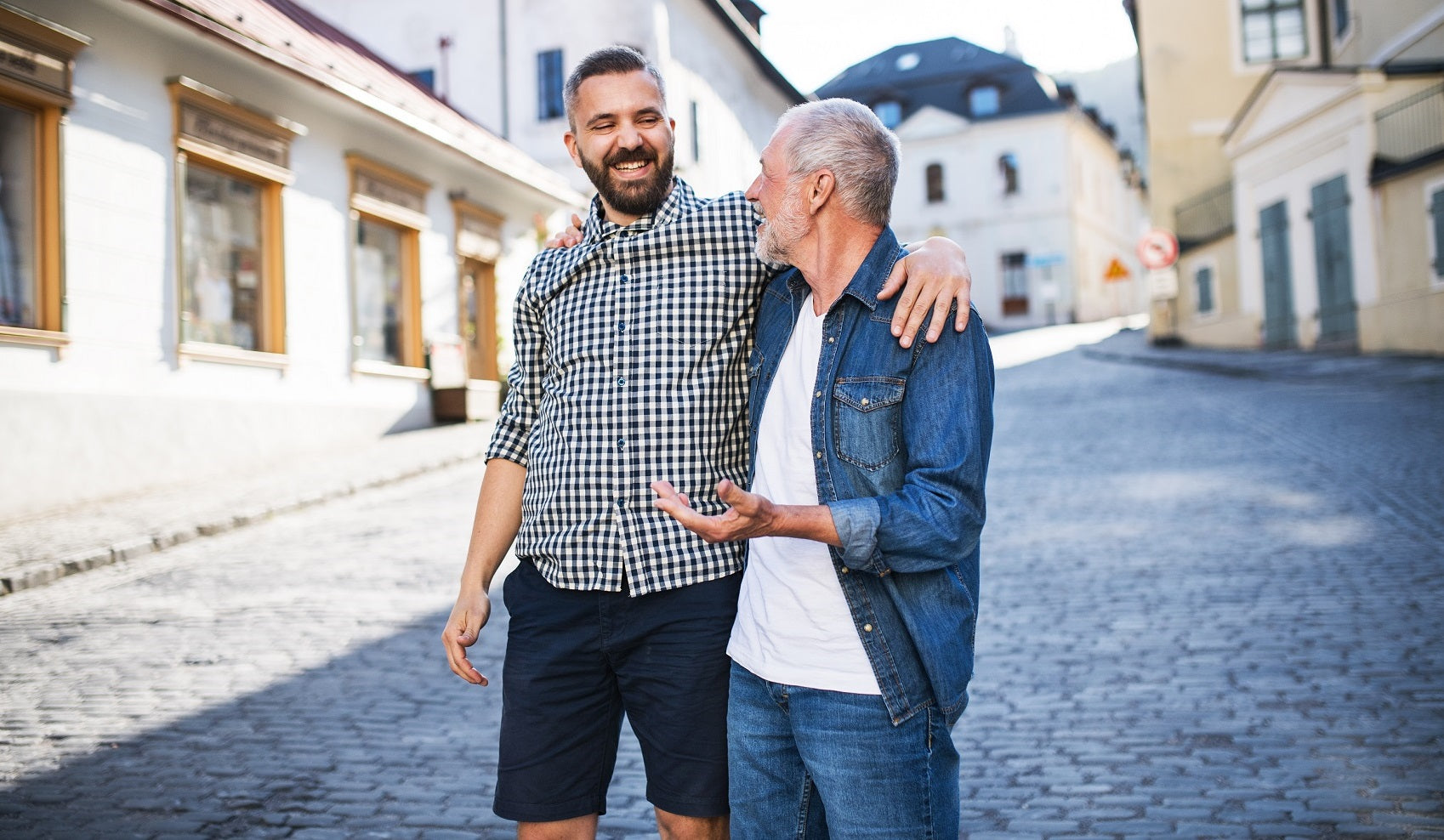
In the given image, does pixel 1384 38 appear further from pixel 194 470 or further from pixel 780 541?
pixel 780 541

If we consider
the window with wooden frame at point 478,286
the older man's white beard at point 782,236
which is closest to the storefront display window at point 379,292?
the window with wooden frame at point 478,286

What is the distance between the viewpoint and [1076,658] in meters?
5.50

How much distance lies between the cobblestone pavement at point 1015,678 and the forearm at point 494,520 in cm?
137

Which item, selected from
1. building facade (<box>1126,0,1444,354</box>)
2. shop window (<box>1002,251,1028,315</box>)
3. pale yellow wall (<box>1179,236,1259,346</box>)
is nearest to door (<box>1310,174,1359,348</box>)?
building facade (<box>1126,0,1444,354</box>)

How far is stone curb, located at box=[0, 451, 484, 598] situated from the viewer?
754cm

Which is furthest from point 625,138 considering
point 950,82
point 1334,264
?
point 950,82

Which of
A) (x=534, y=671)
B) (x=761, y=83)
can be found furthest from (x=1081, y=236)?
(x=534, y=671)

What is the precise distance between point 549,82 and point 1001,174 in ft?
98.0

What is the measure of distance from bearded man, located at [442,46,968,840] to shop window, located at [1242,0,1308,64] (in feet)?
98.4

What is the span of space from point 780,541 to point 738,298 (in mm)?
582

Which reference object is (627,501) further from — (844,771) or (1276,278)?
(1276,278)

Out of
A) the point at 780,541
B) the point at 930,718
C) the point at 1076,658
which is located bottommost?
the point at 1076,658

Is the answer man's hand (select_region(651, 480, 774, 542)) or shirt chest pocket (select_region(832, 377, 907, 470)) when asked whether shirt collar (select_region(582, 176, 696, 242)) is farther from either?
man's hand (select_region(651, 480, 774, 542))

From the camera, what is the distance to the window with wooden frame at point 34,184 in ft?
33.1
